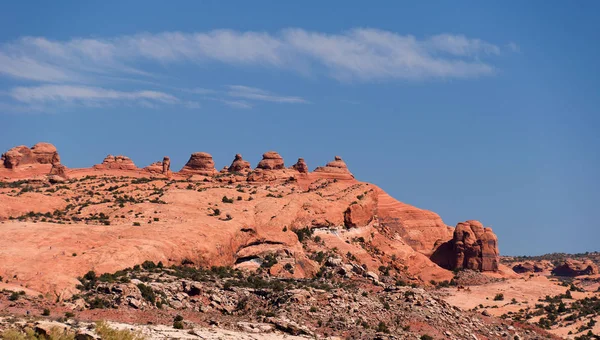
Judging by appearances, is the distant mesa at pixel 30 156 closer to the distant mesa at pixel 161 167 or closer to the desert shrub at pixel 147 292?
the distant mesa at pixel 161 167

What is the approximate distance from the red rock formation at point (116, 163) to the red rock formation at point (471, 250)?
40139 mm

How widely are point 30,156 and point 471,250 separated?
54.3 meters

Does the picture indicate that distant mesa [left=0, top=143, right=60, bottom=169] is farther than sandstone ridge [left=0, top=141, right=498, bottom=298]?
Yes

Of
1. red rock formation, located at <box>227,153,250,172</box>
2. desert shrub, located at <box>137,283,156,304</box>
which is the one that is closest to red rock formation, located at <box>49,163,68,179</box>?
red rock formation, located at <box>227,153,250,172</box>

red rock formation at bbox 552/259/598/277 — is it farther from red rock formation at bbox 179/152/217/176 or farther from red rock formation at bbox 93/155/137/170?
red rock formation at bbox 93/155/137/170

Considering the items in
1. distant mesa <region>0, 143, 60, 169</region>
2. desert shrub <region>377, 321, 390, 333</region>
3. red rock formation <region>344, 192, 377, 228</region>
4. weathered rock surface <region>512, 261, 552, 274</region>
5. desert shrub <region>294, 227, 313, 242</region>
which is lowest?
desert shrub <region>377, 321, 390, 333</region>

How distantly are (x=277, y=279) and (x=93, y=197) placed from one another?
27.1m

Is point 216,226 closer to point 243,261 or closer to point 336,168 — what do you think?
point 243,261

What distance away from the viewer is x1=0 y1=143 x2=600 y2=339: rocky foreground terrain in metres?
53.6

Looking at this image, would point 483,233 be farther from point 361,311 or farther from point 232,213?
point 361,311

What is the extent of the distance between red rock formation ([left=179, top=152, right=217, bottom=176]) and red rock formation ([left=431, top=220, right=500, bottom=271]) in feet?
99.7

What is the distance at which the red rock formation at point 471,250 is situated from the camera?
360 feet

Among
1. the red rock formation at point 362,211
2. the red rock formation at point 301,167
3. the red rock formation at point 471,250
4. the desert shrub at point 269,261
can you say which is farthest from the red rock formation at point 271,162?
the desert shrub at point 269,261

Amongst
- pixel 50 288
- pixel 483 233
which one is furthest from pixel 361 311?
pixel 483 233
